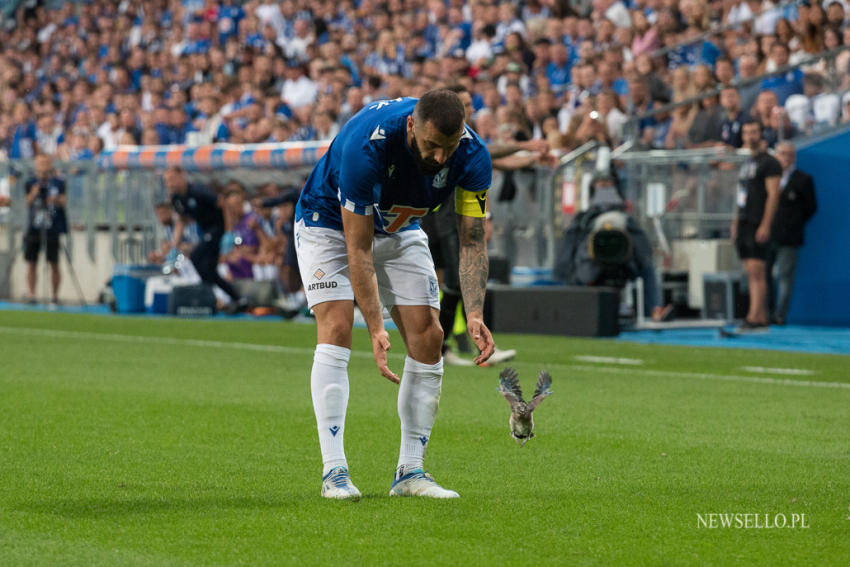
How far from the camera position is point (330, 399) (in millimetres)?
5945

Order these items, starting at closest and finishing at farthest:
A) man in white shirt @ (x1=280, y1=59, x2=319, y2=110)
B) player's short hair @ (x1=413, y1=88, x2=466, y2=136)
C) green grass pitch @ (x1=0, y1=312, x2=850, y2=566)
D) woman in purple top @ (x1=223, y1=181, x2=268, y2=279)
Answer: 1. green grass pitch @ (x1=0, y1=312, x2=850, y2=566)
2. player's short hair @ (x1=413, y1=88, x2=466, y2=136)
3. woman in purple top @ (x1=223, y1=181, x2=268, y2=279)
4. man in white shirt @ (x1=280, y1=59, x2=319, y2=110)

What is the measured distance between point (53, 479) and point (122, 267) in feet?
48.5

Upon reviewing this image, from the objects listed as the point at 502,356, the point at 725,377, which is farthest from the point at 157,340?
the point at 725,377

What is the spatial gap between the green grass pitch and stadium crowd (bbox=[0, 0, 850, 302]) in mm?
4964

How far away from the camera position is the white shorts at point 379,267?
6074 mm

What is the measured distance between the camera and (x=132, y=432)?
802 cm

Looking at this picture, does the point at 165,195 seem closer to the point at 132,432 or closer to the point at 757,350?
the point at 757,350

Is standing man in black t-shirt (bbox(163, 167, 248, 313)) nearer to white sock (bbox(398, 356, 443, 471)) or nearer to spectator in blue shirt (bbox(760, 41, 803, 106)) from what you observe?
spectator in blue shirt (bbox(760, 41, 803, 106))

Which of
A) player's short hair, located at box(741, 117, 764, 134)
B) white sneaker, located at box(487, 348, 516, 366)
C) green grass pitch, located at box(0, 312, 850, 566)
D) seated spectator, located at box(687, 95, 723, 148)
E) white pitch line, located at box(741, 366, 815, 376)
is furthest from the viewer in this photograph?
seated spectator, located at box(687, 95, 723, 148)

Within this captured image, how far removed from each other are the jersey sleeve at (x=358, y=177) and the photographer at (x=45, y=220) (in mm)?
17072

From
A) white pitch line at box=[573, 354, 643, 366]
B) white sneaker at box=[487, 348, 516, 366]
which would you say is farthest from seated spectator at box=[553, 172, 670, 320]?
white sneaker at box=[487, 348, 516, 366]

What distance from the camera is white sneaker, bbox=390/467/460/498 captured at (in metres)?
5.92

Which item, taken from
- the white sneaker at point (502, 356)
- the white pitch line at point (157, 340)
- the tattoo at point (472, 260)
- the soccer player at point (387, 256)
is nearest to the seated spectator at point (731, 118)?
the white sneaker at point (502, 356)

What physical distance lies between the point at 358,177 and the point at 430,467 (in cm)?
183
